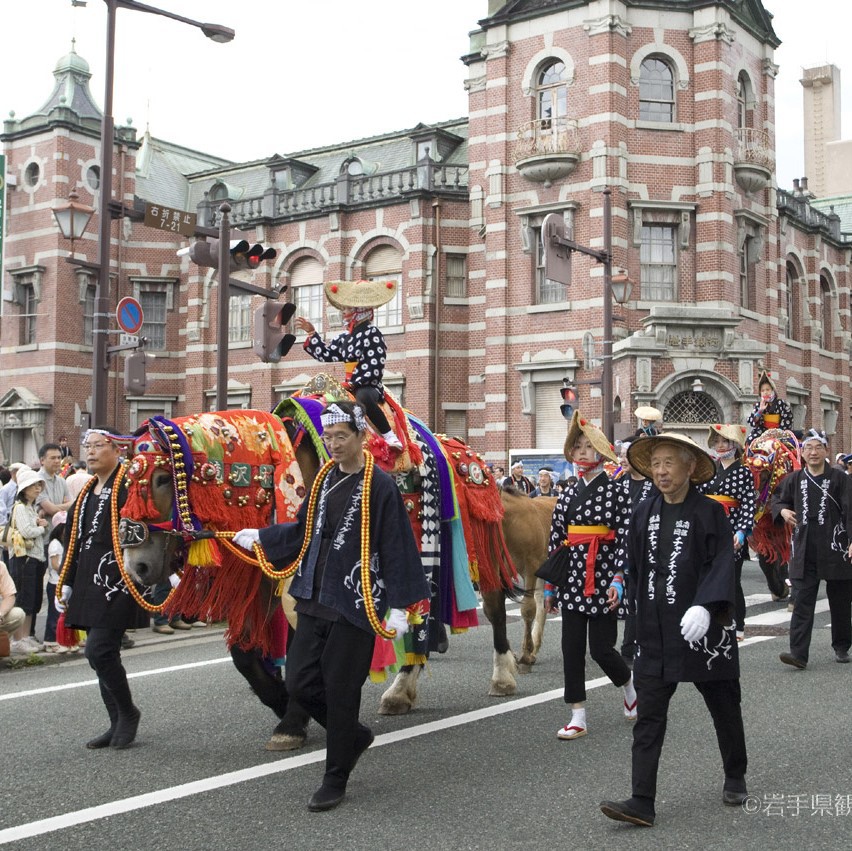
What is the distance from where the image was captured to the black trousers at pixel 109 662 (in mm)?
6363

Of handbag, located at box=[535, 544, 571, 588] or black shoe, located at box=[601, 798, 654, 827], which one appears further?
handbag, located at box=[535, 544, 571, 588]

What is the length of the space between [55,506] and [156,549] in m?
5.07

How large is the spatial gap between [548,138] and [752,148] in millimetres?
5483

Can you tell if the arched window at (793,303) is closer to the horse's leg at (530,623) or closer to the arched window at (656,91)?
the arched window at (656,91)

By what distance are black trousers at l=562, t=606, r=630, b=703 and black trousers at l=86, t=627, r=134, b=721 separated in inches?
106

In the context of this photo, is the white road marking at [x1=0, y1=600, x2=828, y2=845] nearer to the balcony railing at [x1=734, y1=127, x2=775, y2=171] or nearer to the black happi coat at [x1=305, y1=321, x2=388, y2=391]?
the black happi coat at [x1=305, y1=321, x2=388, y2=391]

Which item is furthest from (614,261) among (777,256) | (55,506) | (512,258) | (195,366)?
(55,506)

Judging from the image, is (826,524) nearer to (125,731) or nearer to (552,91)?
(125,731)

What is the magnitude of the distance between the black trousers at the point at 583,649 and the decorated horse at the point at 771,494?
679 cm

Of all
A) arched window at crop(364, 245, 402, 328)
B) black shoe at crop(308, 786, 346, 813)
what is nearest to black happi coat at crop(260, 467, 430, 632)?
black shoe at crop(308, 786, 346, 813)

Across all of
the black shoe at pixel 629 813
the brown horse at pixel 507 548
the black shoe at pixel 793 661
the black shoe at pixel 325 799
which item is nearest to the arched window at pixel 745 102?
the brown horse at pixel 507 548

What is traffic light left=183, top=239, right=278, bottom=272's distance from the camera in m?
13.2

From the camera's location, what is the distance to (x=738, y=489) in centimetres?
1039

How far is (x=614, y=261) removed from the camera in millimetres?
26344
